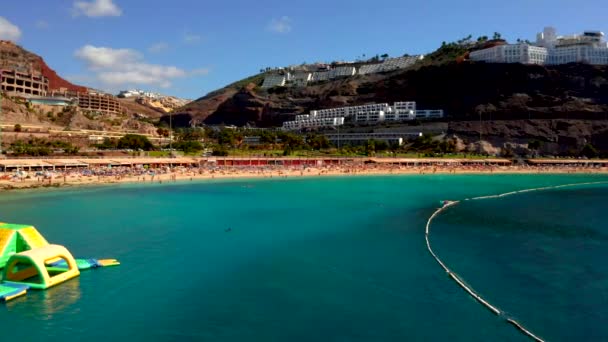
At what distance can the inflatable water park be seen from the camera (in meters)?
14.2

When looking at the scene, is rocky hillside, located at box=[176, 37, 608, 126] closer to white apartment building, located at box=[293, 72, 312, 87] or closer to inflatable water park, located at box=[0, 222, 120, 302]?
white apartment building, located at box=[293, 72, 312, 87]

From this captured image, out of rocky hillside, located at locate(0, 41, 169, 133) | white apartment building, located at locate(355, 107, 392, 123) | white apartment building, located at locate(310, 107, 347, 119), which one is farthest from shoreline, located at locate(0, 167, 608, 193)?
white apartment building, located at locate(310, 107, 347, 119)

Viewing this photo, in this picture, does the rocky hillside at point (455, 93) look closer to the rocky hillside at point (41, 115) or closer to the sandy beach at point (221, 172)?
the sandy beach at point (221, 172)

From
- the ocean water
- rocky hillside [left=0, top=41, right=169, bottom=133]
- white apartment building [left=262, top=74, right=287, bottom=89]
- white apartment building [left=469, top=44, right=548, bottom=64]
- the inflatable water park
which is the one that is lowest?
the ocean water

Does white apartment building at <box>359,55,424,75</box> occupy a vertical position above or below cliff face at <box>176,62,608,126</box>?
above

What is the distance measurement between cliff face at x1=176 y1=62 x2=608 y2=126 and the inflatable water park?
99596 millimetres

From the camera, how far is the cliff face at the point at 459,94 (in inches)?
3949

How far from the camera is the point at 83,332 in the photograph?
37.3 feet

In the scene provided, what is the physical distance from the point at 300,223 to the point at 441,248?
8.71m

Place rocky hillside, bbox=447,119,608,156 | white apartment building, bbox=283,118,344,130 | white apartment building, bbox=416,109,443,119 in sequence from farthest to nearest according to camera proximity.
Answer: white apartment building, bbox=283,118,344,130
white apartment building, bbox=416,109,443,119
rocky hillside, bbox=447,119,608,156

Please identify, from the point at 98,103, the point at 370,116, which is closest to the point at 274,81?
the point at 370,116

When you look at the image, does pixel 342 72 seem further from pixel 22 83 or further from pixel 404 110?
pixel 22 83

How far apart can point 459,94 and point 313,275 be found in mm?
108836

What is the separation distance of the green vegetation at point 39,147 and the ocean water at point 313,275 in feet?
93.8
